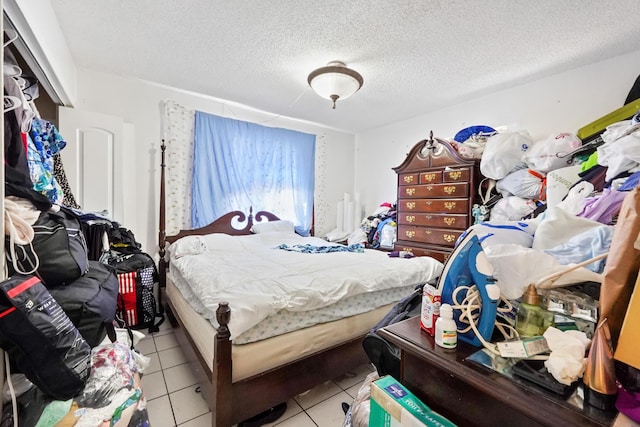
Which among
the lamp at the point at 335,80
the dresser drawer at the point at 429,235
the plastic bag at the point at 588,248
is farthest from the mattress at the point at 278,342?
the lamp at the point at 335,80

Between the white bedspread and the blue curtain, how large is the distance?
2.46ft

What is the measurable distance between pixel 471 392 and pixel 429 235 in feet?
7.88

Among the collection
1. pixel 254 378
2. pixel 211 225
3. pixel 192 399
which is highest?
pixel 211 225

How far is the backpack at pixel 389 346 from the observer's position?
118 centimetres

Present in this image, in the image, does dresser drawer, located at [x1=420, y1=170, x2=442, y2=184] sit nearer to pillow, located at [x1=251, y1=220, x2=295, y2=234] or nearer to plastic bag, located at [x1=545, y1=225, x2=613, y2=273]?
pillow, located at [x1=251, y1=220, x2=295, y2=234]

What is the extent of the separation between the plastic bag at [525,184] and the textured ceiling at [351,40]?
97 centimetres

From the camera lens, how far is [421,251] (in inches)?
116

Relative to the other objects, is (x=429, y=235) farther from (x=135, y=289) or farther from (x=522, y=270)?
(x=135, y=289)

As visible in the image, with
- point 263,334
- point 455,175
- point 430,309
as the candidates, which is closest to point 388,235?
point 455,175

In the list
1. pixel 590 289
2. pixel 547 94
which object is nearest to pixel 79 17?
pixel 590 289

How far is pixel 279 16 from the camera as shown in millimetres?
1828

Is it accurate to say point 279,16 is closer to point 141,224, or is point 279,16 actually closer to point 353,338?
point 353,338

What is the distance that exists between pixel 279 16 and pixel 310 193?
2557mm

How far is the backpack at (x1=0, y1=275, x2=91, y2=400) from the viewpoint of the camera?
2.78 ft
